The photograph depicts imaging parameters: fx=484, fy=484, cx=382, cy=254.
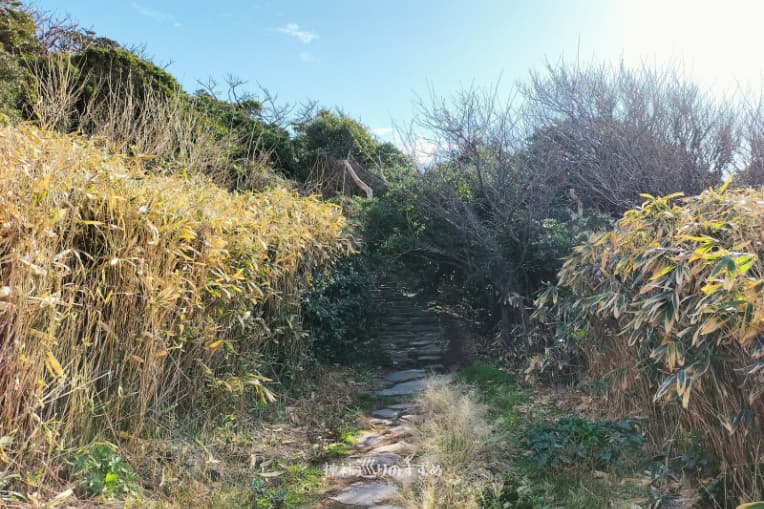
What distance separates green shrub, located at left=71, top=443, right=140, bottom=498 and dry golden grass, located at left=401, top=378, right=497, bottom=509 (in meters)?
1.42

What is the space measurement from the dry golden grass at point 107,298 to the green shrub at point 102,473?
106 mm

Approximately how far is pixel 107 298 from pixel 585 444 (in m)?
2.78

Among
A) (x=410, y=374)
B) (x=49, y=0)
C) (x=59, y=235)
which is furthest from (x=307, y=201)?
(x=49, y=0)

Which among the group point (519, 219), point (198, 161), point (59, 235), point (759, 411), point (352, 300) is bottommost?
point (759, 411)

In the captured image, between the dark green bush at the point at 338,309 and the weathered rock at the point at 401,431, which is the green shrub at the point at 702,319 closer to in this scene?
the weathered rock at the point at 401,431

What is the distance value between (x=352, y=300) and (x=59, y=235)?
369 centimetres

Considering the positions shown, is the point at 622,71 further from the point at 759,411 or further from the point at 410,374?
the point at 759,411

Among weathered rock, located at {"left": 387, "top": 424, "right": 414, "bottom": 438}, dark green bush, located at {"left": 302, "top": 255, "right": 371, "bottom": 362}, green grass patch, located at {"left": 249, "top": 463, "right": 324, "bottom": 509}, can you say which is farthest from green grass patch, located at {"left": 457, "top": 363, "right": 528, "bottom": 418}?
green grass patch, located at {"left": 249, "top": 463, "right": 324, "bottom": 509}

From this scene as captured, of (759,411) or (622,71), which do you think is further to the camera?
(622,71)

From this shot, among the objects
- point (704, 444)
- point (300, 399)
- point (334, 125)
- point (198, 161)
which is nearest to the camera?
point (704, 444)

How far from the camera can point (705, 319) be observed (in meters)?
2.07

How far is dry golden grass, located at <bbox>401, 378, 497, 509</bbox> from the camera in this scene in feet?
8.45

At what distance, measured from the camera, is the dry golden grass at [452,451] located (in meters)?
2.57

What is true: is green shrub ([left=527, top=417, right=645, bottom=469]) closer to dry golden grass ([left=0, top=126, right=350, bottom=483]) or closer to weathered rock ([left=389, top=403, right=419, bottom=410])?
weathered rock ([left=389, top=403, right=419, bottom=410])
